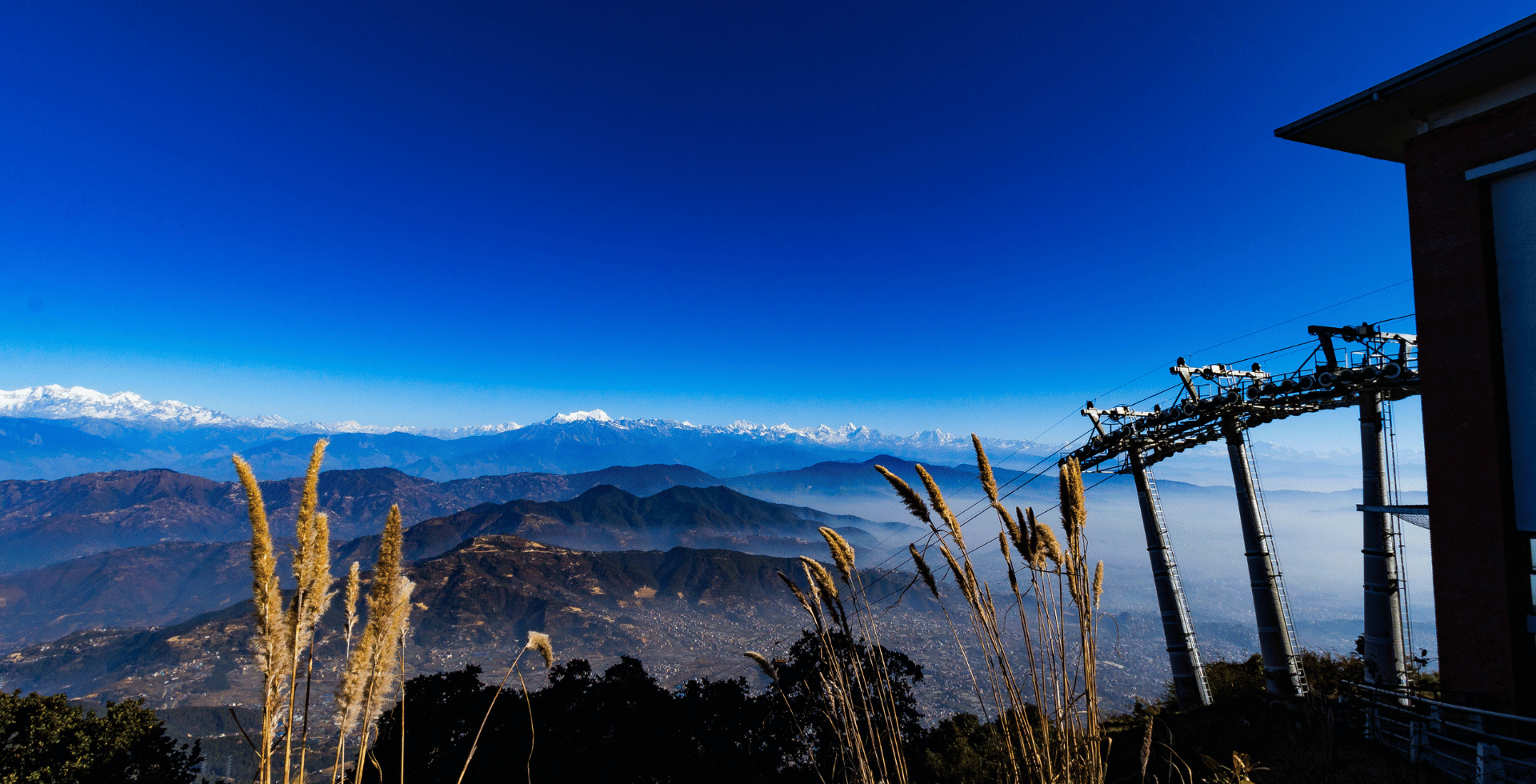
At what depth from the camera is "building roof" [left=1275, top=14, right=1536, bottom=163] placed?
8109mm

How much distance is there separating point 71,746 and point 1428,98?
30.5 metres

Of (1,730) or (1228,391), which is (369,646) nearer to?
(1228,391)

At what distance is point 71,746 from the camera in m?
12.5

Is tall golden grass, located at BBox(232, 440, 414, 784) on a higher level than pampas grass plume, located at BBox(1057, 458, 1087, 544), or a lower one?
lower

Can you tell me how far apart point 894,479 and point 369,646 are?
9.69 ft

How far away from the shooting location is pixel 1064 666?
324cm

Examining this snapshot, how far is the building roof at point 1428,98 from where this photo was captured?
8.11 meters

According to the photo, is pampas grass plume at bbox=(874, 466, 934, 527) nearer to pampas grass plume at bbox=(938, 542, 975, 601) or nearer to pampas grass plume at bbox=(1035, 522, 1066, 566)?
pampas grass plume at bbox=(938, 542, 975, 601)

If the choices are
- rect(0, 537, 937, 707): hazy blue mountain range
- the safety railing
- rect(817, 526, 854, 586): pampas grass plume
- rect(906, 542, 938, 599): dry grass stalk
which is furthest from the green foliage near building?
rect(0, 537, 937, 707): hazy blue mountain range

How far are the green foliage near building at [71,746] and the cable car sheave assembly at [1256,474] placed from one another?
85.5ft

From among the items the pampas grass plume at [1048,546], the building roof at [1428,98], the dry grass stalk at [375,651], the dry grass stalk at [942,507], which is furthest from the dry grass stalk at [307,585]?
the building roof at [1428,98]

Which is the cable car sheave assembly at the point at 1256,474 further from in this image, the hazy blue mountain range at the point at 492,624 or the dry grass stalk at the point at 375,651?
the hazy blue mountain range at the point at 492,624

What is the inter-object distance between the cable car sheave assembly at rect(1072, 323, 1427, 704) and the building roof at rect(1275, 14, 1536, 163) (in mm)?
3948

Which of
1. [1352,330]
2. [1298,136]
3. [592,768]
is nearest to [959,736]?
[592,768]
